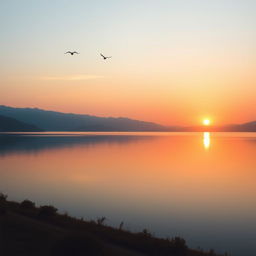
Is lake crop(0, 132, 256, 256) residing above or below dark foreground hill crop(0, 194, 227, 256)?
below

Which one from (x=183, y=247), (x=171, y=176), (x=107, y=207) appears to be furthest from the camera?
(x=171, y=176)

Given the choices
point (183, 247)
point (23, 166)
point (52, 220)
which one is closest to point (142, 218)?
point (52, 220)

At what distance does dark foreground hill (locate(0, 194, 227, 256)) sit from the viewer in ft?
36.5

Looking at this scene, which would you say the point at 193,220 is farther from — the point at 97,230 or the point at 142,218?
the point at 97,230

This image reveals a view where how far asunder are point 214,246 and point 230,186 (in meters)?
21.0

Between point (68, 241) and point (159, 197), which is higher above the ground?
point (68, 241)

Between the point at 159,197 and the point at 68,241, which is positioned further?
the point at 159,197

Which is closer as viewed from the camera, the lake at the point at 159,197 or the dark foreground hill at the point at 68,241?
the dark foreground hill at the point at 68,241

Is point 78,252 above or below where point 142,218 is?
above

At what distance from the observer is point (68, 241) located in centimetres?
1118

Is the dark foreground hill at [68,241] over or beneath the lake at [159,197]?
over

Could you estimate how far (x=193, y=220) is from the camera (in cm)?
2462

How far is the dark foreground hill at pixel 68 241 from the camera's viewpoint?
36.5 ft

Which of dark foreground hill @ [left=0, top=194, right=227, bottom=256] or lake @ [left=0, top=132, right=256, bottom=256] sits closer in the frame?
dark foreground hill @ [left=0, top=194, right=227, bottom=256]
